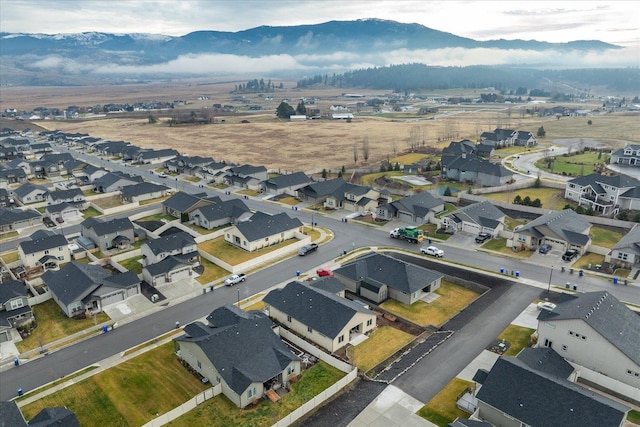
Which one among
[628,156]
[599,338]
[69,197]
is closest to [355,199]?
[599,338]

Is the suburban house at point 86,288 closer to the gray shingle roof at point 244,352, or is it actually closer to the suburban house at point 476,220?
the gray shingle roof at point 244,352

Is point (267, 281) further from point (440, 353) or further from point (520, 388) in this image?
point (520, 388)

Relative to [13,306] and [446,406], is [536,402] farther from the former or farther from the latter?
[13,306]

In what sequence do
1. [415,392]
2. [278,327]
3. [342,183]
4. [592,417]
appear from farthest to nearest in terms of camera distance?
[342,183] < [278,327] < [415,392] < [592,417]

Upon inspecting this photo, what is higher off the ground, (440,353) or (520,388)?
(520,388)

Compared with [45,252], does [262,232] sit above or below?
above

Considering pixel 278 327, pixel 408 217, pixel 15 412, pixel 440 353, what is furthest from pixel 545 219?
pixel 15 412

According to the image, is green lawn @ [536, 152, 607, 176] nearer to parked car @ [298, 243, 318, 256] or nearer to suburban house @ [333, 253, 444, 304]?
suburban house @ [333, 253, 444, 304]
